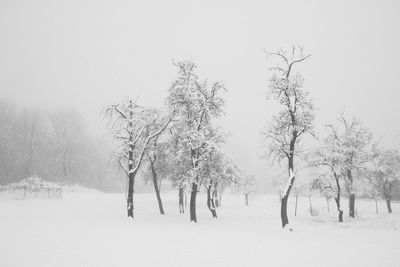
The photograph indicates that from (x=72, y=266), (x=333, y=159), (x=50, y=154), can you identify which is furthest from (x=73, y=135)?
(x=72, y=266)

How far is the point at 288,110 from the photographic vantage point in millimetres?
24453

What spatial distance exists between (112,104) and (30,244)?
49.0 ft

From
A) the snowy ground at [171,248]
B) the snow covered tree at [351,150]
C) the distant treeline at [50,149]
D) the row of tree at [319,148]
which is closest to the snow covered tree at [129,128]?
the snowy ground at [171,248]

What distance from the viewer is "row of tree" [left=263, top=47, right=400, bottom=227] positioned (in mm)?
23703

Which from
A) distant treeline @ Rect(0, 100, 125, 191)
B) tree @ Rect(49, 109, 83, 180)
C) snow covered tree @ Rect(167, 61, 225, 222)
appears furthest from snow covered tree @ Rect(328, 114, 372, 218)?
tree @ Rect(49, 109, 83, 180)

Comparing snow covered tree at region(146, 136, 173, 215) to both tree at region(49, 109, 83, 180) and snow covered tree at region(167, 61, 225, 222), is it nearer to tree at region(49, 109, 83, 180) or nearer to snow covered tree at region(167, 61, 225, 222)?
snow covered tree at region(167, 61, 225, 222)

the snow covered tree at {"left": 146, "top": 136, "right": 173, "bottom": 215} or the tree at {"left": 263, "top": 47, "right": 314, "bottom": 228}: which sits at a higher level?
the tree at {"left": 263, "top": 47, "right": 314, "bottom": 228}

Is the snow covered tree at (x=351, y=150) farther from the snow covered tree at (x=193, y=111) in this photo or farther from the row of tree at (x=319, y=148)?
the snow covered tree at (x=193, y=111)

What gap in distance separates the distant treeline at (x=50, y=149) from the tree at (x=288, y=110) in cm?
4062

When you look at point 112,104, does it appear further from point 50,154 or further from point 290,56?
point 50,154

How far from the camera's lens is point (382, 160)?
41125 millimetres

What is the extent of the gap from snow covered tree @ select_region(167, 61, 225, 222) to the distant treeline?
34.4 metres

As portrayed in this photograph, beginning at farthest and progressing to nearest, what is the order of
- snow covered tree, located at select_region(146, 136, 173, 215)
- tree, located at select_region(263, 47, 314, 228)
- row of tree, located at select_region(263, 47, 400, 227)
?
snow covered tree, located at select_region(146, 136, 173, 215) → row of tree, located at select_region(263, 47, 400, 227) → tree, located at select_region(263, 47, 314, 228)

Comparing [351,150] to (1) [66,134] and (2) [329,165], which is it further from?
(1) [66,134]
